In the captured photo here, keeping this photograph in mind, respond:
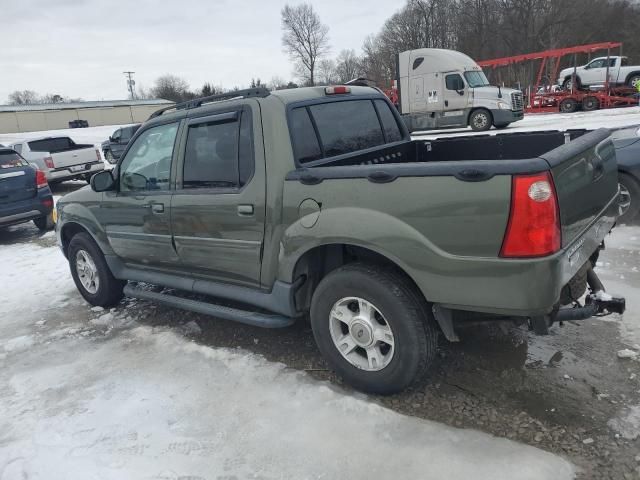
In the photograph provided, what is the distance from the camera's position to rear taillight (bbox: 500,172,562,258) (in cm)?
233

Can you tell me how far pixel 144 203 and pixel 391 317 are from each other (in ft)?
8.24

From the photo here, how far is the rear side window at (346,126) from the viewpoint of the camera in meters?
3.57

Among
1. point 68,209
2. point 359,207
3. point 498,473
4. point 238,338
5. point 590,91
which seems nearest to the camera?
point 498,473

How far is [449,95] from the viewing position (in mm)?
19172

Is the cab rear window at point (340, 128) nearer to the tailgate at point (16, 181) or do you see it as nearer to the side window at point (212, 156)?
the side window at point (212, 156)

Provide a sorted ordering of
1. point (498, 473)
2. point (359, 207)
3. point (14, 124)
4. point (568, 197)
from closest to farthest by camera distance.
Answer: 1. point (498, 473)
2. point (568, 197)
3. point (359, 207)
4. point (14, 124)

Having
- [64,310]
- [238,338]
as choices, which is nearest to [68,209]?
[64,310]

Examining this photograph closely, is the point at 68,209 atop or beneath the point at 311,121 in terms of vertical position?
beneath

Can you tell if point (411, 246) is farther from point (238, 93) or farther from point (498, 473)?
point (238, 93)

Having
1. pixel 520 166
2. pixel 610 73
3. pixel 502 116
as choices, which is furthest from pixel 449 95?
pixel 520 166

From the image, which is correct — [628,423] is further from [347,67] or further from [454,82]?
[347,67]

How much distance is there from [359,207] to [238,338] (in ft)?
6.31

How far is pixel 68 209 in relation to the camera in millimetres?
5137

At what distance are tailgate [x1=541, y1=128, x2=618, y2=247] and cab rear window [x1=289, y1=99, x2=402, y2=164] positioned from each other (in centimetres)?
153
